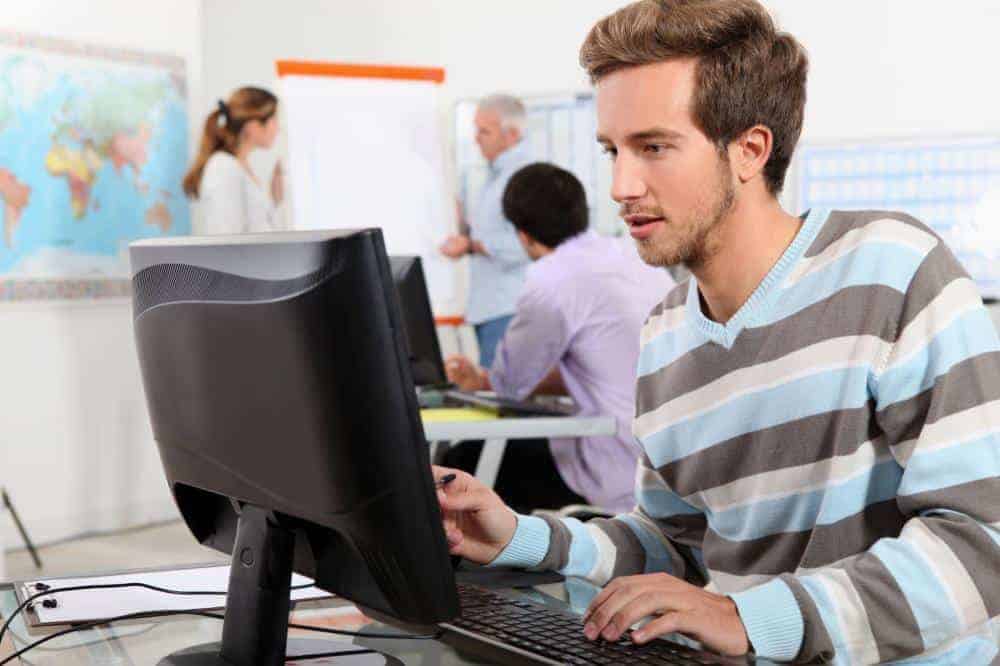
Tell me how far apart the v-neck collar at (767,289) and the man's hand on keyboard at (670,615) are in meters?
0.30

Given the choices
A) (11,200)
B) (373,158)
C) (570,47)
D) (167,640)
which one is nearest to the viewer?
(167,640)

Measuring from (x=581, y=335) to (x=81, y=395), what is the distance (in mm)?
2212

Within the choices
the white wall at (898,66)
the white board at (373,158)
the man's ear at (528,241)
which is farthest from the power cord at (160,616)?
the white wall at (898,66)

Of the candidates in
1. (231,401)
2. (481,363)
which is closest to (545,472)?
(481,363)

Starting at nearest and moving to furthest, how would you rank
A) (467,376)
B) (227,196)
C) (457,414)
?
(457,414)
(467,376)
(227,196)

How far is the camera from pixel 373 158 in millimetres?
4824

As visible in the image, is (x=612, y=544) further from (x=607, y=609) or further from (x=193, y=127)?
(x=193, y=127)

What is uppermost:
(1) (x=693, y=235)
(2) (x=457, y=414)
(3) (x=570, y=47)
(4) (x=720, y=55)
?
(3) (x=570, y=47)

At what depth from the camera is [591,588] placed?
124 centimetres

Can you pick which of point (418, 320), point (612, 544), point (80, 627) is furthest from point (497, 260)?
point (80, 627)

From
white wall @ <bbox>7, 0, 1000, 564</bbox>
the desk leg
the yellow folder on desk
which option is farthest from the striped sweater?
white wall @ <bbox>7, 0, 1000, 564</bbox>

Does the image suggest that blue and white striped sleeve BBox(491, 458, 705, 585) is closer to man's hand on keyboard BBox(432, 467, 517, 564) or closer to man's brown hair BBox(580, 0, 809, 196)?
man's hand on keyboard BBox(432, 467, 517, 564)

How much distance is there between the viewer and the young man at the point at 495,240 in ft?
16.9

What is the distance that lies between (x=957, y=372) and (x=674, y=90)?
0.37 meters
